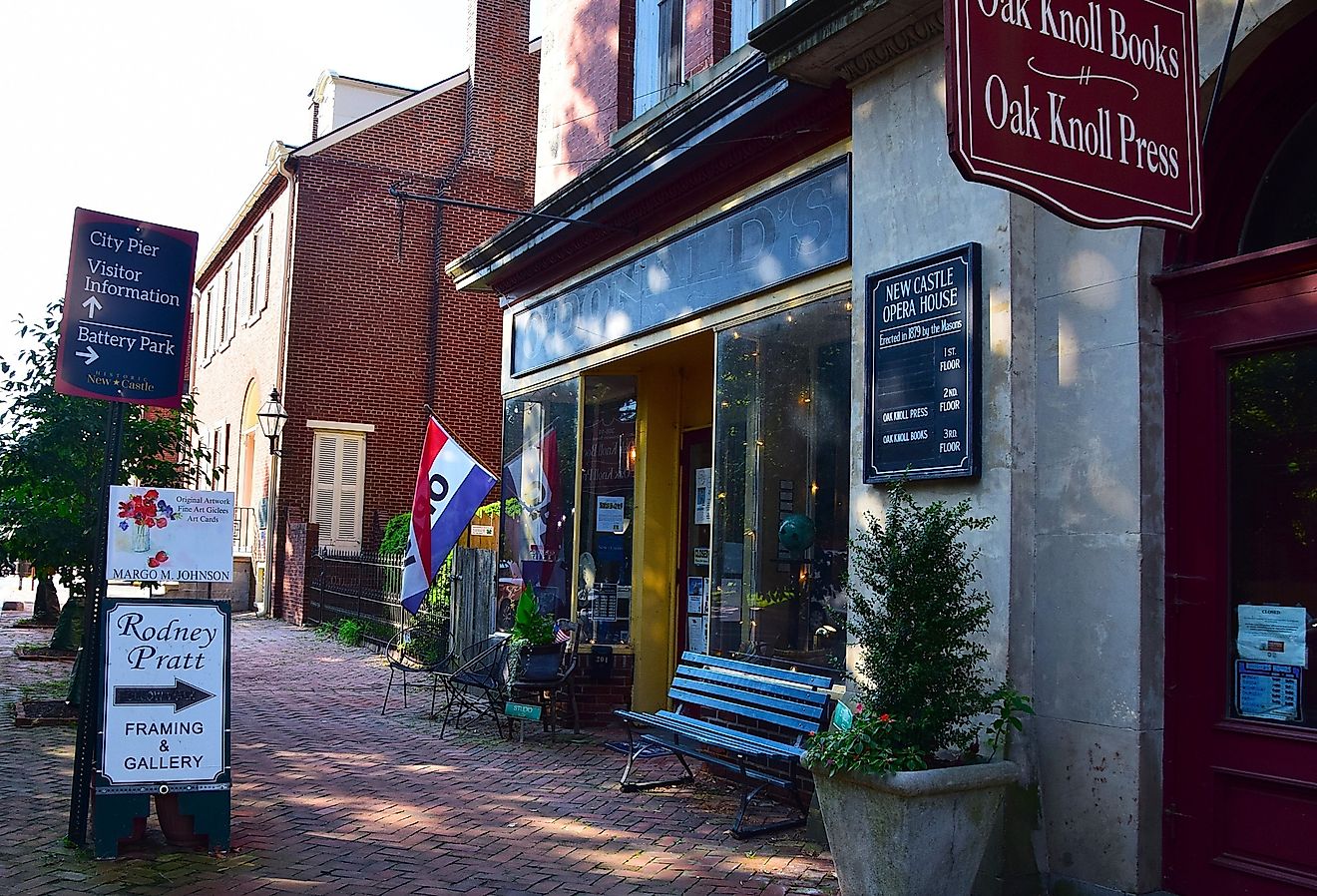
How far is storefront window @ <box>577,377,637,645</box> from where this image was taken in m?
10.7

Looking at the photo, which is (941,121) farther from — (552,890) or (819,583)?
(552,890)

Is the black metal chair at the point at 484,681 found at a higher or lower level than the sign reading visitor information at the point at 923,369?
lower

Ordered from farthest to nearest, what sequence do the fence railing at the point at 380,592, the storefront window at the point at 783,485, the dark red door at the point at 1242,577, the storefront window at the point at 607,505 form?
the fence railing at the point at 380,592 < the storefront window at the point at 607,505 < the storefront window at the point at 783,485 < the dark red door at the point at 1242,577

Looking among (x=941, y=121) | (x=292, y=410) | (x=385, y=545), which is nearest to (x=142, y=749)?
(x=941, y=121)

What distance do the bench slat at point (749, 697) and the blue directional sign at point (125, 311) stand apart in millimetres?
3596

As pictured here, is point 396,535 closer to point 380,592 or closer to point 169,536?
point 380,592

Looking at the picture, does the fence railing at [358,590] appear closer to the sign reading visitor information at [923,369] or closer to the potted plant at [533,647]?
the potted plant at [533,647]

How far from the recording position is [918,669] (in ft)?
17.0

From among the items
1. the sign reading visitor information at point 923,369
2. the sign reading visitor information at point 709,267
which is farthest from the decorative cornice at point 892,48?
the sign reading visitor information at point 923,369

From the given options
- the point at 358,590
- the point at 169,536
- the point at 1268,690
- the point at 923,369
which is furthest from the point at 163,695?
the point at 358,590

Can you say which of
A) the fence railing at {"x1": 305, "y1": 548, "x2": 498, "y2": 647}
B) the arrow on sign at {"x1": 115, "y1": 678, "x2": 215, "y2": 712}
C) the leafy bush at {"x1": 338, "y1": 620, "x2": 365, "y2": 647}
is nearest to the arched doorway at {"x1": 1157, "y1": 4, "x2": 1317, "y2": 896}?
the arrow on sign at {"x1": 115, "y1": 678, "x2": 215, "y2": 712}

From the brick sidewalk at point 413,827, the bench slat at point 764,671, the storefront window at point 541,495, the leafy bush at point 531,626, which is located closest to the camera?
the brick sidewalk at point 413,827

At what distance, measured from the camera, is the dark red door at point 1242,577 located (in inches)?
193

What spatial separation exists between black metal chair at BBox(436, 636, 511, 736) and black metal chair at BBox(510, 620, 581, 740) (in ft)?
0.58
